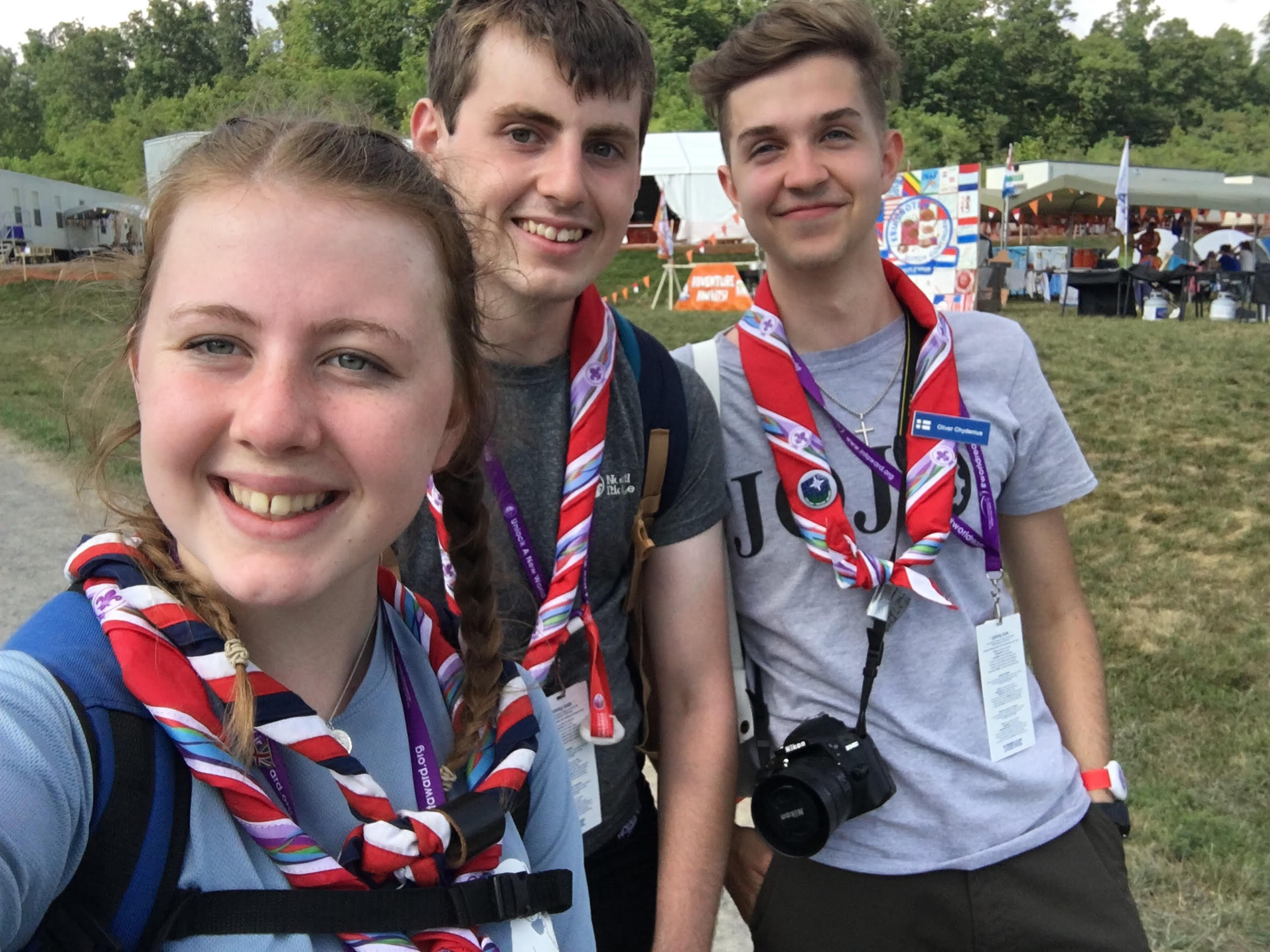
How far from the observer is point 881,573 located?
214cm

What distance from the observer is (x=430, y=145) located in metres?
2.12

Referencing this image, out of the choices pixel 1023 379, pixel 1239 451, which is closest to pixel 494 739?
pixel 1023 379

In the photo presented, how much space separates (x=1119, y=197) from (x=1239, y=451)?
12669 millimetres

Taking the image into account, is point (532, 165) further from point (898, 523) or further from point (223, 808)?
point (223, 808)

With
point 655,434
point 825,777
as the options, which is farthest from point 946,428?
point 825,777

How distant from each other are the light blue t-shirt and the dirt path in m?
3.73

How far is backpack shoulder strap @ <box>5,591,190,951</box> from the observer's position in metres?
0.94

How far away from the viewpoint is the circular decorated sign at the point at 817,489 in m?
2.19

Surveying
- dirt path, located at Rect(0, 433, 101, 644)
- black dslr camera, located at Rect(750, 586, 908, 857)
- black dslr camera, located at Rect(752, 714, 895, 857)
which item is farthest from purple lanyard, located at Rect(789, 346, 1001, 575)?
dirt path, located at Rect(0, 433, 101, 644)

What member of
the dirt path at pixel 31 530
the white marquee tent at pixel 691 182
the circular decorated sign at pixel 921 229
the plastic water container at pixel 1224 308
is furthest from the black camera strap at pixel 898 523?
the white marquee tent at pixel 691 182

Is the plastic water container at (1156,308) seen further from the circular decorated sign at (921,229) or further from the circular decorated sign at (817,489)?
the circular decorated sign at (817,489)

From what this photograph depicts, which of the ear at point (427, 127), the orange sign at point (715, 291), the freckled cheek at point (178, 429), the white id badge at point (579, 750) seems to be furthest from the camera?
the orange sign at point (715, 291)

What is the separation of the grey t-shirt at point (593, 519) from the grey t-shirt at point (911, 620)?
9.7 inches

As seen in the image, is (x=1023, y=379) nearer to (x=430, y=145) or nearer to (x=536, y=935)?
(x=430, y=145)
